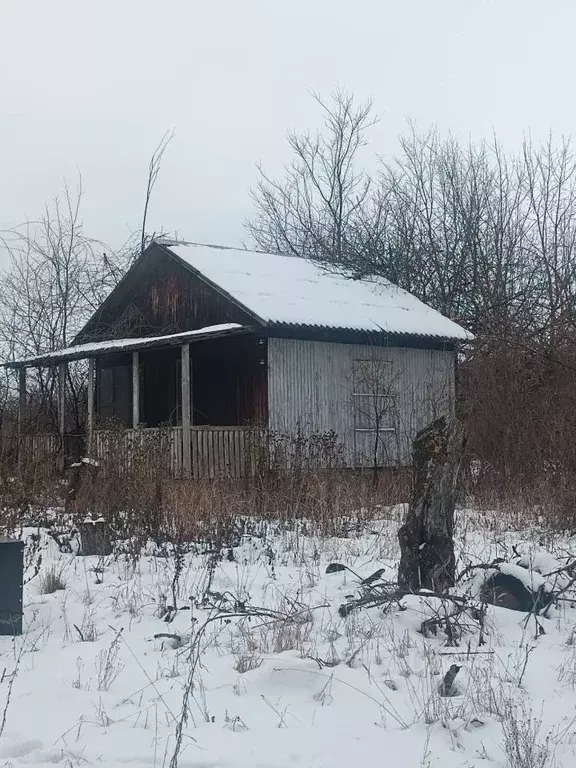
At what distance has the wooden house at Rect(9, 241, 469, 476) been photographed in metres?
14.8

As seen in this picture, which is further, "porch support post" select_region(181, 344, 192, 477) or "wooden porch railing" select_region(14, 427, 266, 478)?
"porch support post" select_region(181, 344, 192, 477)

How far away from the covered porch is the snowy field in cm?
404

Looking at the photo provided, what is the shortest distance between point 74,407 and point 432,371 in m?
9.05

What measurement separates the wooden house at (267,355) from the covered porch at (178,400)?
0.04m

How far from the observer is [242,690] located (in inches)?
160

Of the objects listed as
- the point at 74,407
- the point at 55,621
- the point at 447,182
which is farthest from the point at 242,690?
the point at 447,182

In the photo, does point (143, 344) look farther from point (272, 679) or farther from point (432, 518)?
point (272, 679)

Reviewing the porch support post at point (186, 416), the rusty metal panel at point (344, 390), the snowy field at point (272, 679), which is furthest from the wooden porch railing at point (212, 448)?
the snowy field at point (272, 679)

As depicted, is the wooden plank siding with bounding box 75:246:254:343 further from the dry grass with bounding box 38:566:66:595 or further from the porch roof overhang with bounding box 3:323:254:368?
the dry grass with bounding box 38:566:66:595

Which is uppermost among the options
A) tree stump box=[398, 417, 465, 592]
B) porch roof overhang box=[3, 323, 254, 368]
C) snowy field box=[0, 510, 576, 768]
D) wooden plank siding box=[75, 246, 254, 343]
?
wooden plank siding box=[75, 246, 254, 343]

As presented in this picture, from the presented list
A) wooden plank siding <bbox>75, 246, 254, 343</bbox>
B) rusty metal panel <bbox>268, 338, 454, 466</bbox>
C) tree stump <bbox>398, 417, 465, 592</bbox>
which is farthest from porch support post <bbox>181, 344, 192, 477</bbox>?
tree stump <bbox>398, 417, 465, 592</bbox>

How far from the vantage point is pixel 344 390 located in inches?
633

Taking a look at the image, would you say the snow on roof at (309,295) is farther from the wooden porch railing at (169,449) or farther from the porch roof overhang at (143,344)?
the wooden porch railing at (169,449)

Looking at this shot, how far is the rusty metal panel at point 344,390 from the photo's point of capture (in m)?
15.2
